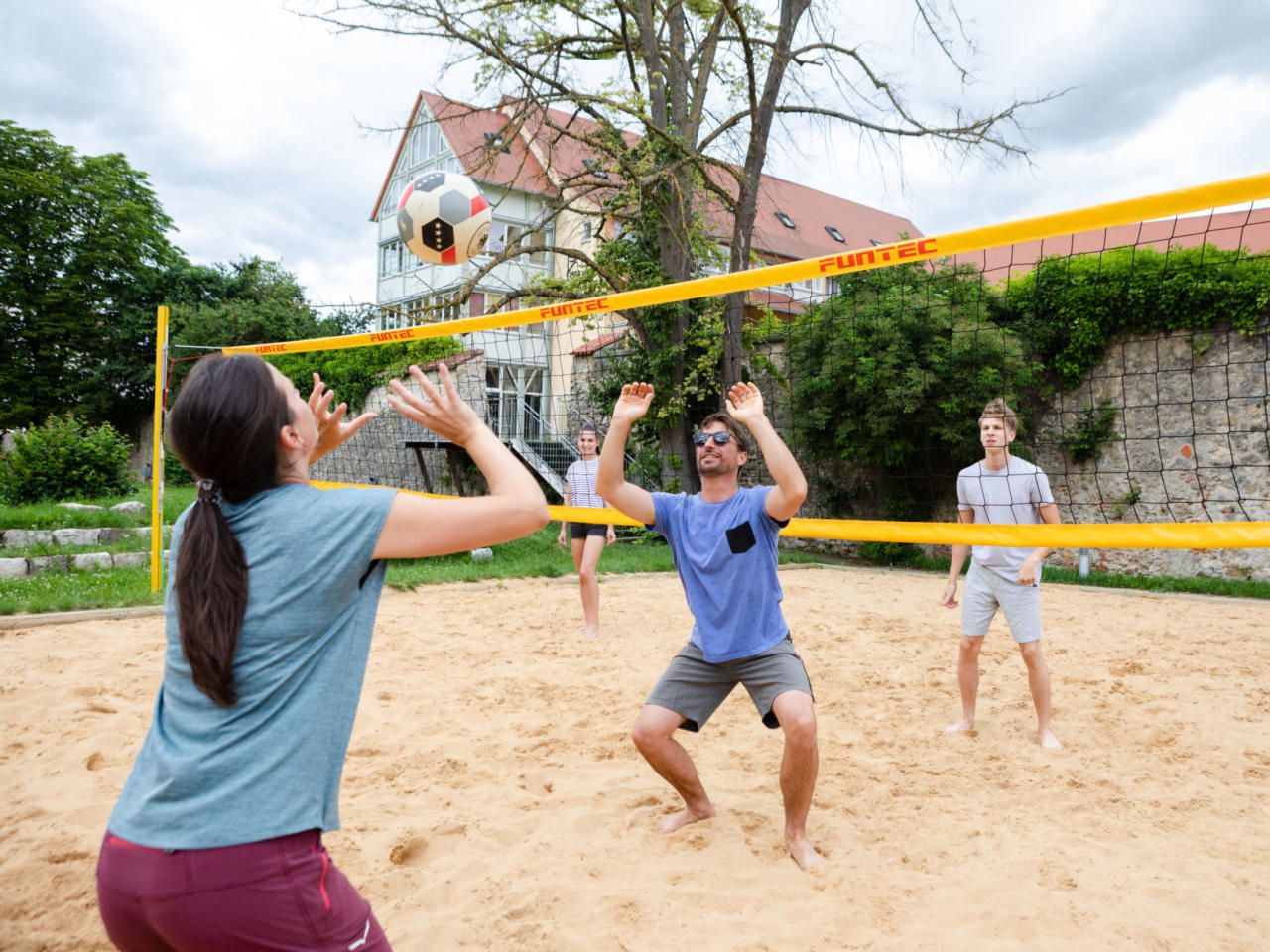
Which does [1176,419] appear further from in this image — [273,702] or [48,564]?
[48,564]

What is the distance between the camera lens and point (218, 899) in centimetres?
116

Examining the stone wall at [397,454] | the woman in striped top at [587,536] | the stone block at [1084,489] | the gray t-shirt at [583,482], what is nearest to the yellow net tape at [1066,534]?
the woman in striped top at [587,536]

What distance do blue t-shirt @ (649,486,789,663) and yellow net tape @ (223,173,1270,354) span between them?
121 cm

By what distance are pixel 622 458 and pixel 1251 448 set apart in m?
9.21

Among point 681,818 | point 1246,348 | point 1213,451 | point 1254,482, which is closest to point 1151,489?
point 1213,451

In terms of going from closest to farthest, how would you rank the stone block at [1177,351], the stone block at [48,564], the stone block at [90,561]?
1. the stone block at [48,564]
2. the stone block at [90,561]
3. the stone block at [1177,351]

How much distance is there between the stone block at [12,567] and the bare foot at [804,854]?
773cm

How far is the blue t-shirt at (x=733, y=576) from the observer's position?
9.53 feet

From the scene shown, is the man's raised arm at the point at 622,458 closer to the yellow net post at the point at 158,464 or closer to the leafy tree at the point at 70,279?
the yellow net post at the point at 158,464

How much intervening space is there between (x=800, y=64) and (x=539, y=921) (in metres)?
11.8

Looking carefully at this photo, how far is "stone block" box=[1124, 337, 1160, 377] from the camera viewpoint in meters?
9.72

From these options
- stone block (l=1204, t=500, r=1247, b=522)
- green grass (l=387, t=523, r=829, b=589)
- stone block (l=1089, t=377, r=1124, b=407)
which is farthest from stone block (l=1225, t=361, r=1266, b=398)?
green grass (l=387, t=523, r=829, b=589)

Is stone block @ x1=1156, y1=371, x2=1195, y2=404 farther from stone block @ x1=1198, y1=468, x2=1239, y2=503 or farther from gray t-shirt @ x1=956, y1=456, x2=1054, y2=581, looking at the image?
gray t-shirt @ x1=956, y1=456, x2=1054, y2=581

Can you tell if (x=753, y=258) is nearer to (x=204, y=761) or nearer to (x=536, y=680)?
(x=536, y=680)
